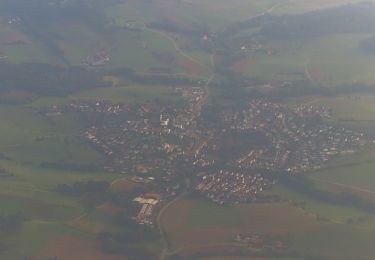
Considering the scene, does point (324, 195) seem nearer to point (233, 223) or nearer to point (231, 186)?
point (231, 186)

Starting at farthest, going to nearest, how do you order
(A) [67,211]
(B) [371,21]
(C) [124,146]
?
1. (B) [371,21]
2. (C) [124,146]
3. (A) [67,211]

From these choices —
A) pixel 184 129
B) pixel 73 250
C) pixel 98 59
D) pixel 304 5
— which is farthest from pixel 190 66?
pixel 73 250

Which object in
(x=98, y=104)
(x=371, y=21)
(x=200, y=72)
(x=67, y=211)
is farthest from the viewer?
(x=371, y=21)

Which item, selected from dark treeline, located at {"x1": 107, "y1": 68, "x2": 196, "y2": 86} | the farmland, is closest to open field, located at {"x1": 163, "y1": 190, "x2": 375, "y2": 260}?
the farmland

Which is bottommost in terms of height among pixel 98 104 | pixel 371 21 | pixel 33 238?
pixel 33 238

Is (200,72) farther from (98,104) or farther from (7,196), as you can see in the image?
(7,196)

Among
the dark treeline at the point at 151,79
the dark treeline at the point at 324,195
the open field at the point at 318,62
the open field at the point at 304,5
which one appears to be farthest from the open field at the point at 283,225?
the open field at the point at 304,5

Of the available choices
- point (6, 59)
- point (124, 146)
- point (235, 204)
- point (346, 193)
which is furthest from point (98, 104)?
point (346, 193)

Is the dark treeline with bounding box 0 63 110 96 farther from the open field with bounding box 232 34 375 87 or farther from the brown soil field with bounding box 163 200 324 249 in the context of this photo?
the brown soil field with bounding box 163 200 324 249
